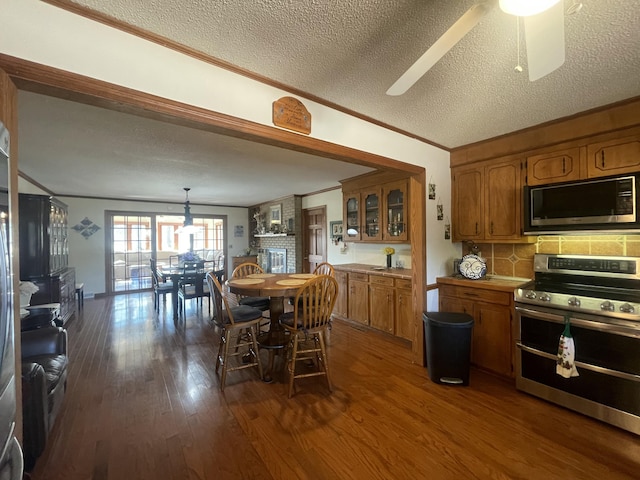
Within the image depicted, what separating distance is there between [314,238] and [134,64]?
473 cm

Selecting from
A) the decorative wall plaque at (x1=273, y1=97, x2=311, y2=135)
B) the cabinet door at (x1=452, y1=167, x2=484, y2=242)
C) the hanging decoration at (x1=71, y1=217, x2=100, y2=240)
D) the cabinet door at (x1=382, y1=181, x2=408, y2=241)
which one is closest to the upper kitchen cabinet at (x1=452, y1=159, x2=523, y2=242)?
the cabinet door at (x1=452, y1=167, x2=484, y2=242)

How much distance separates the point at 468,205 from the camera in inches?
118

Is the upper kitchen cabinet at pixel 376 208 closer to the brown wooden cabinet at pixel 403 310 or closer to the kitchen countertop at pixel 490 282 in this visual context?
the brown wooden cabinet at pixel 403 310

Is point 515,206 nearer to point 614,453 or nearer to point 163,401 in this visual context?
point 614,453

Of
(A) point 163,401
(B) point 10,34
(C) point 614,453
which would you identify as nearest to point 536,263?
(C) point 614,453

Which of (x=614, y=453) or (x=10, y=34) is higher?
(x=10, y=34)

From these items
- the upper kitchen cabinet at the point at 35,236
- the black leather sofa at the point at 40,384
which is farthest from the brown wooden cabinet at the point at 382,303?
the upper kitchen cabinet at the point at 35,236

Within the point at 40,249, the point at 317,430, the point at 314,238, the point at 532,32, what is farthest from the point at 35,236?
the point at 532,32

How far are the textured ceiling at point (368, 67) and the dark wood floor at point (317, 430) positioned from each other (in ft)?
7.49

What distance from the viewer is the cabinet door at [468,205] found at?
2910 millimetres

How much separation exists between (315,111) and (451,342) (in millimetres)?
2241

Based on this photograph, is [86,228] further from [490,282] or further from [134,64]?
[490,282]

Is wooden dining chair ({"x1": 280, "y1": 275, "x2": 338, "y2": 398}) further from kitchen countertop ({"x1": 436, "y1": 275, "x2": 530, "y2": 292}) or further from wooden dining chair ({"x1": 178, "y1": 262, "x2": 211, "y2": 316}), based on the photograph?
wooden dining chair ({"x1": 178, "y1": 262, "x2": 211, "y2": 316})

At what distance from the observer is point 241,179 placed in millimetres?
4465
